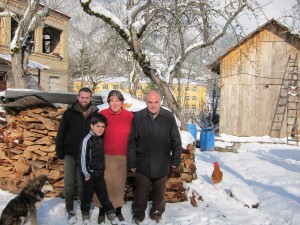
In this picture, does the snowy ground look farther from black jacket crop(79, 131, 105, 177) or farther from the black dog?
black jacket crop(79, 131, 105, 177)

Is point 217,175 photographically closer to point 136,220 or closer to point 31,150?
point 136,220

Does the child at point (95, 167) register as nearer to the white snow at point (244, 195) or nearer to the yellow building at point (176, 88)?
the white snow at point (244, 195)

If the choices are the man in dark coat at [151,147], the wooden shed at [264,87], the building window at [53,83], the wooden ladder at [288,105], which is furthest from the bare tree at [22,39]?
the building window at [53,83]

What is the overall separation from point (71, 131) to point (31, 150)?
163cm

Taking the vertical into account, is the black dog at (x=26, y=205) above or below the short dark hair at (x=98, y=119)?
below

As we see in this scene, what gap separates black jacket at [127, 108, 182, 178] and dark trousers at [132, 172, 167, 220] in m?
0.12

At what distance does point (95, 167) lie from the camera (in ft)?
14.1

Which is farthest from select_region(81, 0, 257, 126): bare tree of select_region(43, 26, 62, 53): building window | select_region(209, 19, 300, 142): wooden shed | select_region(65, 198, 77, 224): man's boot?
select_region(43, 26, 62, 53): building window

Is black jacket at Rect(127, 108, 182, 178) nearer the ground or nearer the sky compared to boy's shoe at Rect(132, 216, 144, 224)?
nearer the sky

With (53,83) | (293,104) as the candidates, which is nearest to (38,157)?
(293,104)

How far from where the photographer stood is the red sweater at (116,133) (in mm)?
4516

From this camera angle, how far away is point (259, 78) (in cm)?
1661

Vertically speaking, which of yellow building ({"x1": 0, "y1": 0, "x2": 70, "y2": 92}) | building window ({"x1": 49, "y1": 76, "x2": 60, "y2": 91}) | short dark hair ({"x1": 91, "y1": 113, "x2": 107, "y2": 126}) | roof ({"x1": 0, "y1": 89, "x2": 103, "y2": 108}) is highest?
yellow building ({"x1": 0, "y1": 0, "x2": 70, "y2": 92})

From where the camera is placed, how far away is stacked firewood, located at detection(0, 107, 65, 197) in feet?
18.8
